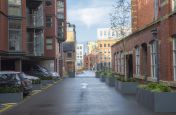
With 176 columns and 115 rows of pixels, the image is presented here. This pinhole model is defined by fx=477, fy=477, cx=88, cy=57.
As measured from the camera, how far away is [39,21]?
53812 mm

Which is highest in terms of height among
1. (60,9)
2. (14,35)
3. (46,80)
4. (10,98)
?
(60,9)

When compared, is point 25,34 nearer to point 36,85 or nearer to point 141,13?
point 36,85

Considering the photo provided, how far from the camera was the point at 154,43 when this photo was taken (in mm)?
31609

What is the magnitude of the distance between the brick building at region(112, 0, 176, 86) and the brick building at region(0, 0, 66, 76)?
398 inches

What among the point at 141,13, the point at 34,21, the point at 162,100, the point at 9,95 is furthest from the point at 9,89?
the point at 34,21

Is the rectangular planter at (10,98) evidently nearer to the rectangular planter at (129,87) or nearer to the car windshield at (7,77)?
the car windshield at (7,77)

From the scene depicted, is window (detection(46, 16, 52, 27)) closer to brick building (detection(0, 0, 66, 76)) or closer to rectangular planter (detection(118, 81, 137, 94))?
brick building (detection(0, 0, 66, 76))

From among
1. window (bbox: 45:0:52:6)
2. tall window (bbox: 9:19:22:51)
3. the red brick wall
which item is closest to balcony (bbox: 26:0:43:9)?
tall window (bbox: 9:19:22:51)

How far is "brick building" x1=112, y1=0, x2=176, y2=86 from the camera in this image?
26156mm

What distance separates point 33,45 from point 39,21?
314 centimetres

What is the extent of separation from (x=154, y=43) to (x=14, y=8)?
16.4 metres

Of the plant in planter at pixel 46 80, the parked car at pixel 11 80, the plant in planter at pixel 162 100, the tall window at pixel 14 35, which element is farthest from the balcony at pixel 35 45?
the plant in planter at pixel 162 100

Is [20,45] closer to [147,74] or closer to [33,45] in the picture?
[33,45]

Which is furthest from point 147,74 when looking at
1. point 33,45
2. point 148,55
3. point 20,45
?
point 33,45
